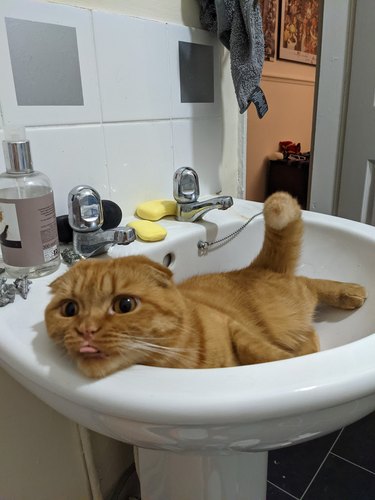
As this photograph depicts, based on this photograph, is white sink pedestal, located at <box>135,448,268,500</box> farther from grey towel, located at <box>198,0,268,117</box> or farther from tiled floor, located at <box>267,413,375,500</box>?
grey towel, located at <box>198,0,268,117</box>

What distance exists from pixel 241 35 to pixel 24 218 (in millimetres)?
567

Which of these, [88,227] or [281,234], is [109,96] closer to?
[88,227]

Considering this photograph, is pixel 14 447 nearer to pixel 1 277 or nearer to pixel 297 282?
pixel 1 277

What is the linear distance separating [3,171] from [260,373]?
486 mm

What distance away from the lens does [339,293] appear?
0.66 metres

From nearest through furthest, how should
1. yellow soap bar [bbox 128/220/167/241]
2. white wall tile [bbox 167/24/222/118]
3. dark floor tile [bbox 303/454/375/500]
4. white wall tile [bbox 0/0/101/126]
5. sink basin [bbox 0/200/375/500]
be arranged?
1. sink basin [bbox 0/200/375/500]
2. white wall tile [bbox 0/0/101/126]
3. yellow soap bar [bbox 128/220/167/241]
4. white wall tile [bbox 167/24/222/118]
5. dark floor tile [bbox 303/454/375/500]

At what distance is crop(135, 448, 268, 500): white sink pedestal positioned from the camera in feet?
1.99

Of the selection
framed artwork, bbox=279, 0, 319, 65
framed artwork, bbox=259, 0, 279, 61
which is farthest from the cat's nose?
framed artwork, bbox=279, 0, 319, 65

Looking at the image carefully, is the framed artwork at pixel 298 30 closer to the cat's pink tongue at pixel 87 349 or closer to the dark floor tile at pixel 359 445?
the dark floor tile at pixel 359 445

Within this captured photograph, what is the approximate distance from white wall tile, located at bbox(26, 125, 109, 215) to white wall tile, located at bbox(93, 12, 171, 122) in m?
0.06

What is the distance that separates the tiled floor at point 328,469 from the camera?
1.04 metres

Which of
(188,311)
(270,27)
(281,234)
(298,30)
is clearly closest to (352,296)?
(281,234)

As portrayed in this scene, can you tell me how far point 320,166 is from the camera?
42.7 inches

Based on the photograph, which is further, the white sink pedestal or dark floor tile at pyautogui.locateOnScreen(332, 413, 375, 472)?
dark floor tile at pyautogui.locateOnScreen(332, 413, 375, 472)
